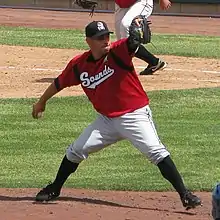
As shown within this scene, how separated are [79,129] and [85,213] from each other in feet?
11.9

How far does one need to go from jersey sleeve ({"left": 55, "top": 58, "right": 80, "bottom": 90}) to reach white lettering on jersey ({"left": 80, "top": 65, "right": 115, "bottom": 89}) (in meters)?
0.09

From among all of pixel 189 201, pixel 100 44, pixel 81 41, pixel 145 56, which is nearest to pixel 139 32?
pixel 100 44

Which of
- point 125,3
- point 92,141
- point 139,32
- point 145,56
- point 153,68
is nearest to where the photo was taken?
point 139,32

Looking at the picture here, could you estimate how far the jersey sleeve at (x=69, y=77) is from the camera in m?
6.70

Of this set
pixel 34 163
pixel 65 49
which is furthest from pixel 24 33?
pixel 34 163

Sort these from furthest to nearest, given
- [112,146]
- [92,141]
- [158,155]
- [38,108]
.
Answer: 1. [112,146]
2. [38,108]
3. [92,141]
4. [158,155]

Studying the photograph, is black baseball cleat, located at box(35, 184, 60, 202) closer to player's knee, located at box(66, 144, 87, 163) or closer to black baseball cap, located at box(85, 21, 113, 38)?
player's knee, located at box(66, 144, 87, 163)

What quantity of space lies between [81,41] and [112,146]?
846 centimetres

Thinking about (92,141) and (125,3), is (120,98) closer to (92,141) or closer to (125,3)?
(92,141)

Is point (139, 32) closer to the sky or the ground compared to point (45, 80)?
closer to the sky

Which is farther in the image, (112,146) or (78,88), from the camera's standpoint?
(78,88)

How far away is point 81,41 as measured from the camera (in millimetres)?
17562

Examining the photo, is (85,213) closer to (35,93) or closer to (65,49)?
(35,93)

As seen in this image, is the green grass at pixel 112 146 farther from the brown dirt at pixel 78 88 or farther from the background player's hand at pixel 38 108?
the background player's hand at pixel 38 108
